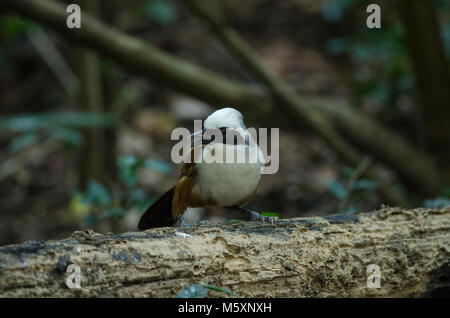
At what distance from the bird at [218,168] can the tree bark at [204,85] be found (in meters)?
1.95

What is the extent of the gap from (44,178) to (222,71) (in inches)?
116

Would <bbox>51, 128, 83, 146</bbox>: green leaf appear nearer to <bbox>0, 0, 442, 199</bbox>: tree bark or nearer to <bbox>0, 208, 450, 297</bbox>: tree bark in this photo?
<bbox>0, 0, 442, 199</bbox>: tree bark

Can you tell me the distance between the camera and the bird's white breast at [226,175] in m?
2.75

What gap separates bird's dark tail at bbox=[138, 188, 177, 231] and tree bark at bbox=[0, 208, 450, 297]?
58 cm

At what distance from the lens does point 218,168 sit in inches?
108

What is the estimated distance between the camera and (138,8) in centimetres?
727

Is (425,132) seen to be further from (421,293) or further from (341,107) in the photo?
(421,293)

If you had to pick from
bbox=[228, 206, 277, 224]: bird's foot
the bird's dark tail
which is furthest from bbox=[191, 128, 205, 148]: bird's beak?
bbox=[228, 206, 277, 224]: bird's foot

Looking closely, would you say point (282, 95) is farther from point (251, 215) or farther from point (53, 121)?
point (53, 121)

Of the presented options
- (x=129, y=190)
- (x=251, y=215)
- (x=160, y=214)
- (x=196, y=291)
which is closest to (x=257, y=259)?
(x=196, y=291)

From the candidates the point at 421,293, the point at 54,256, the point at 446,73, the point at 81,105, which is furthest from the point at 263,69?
the point at 54,256

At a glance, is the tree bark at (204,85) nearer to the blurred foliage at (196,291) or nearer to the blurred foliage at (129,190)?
the blurred foliage at (129,190)

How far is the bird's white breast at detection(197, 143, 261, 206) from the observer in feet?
9.02

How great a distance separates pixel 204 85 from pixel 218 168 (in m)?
2.17
